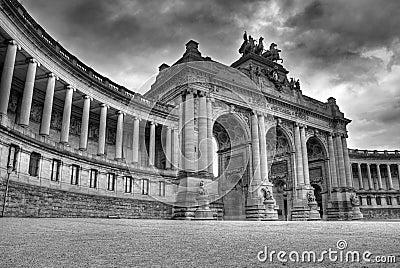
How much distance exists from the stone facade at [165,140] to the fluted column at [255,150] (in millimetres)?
131

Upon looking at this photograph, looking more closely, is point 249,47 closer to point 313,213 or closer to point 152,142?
point 152,142

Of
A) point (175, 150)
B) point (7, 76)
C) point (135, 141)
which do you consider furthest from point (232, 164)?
point (7, 76)

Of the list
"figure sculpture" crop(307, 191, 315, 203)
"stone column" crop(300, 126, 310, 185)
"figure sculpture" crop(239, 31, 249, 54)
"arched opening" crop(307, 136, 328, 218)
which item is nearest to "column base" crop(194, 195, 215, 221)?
"figure sculpture" crop(307, 191, 315, 203)

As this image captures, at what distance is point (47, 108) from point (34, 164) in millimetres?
5569

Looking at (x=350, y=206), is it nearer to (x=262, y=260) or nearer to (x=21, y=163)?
(x=21, y=163)

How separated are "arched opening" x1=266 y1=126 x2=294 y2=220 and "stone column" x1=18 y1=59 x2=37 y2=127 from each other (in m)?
31.0

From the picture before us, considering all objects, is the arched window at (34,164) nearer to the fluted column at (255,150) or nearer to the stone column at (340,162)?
the fluted column at (255,150)

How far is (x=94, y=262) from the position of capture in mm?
4898

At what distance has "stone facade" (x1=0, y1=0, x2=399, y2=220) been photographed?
2603 centimetres

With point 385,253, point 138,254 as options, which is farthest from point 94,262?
point 385,253

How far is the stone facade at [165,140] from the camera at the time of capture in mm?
26031

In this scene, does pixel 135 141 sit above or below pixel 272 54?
below

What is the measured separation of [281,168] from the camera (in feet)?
167

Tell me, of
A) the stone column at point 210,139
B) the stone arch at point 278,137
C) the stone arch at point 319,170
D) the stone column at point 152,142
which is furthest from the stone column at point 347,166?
the stone column at point 152,142
